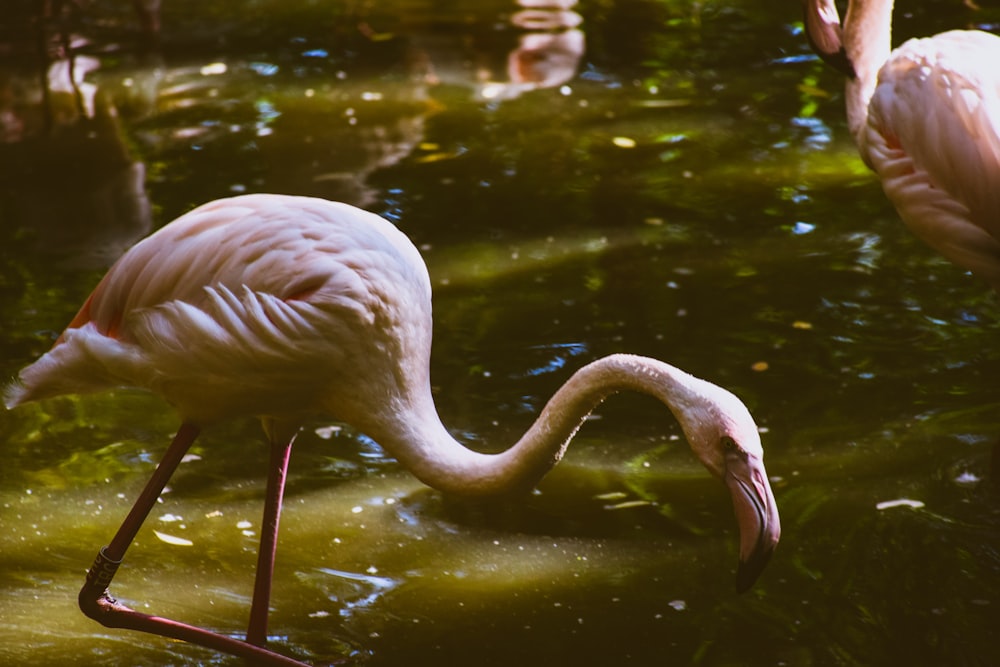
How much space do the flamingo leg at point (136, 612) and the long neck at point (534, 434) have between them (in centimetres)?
62

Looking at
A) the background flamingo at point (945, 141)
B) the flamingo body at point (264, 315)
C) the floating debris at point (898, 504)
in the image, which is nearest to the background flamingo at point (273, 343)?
the flamingo body at point (264, 315)

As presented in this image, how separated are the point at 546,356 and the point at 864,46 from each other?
1817mm

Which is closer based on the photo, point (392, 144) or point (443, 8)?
point (392, 144)

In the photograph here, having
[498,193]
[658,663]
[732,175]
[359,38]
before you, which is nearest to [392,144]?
[498,193]

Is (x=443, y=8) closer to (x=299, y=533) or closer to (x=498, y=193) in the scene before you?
(x=498, y=193)

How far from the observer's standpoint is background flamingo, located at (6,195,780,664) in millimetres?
3232

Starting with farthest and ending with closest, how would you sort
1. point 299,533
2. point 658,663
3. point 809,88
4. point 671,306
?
point 809,88
point 671,306
point 299,533
point 658,663

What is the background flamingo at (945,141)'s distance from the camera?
423 centimetres

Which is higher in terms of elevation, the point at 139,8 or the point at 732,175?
the point at 139,8

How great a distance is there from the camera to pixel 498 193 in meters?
6.85

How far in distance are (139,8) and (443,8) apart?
2485mm

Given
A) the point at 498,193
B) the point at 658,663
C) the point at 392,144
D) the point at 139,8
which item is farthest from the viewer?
the point at 139,8

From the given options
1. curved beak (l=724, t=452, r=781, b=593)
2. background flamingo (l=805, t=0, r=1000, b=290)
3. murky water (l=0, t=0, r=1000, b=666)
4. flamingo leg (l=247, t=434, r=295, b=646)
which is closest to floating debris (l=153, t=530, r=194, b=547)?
murky water (l=0, t=0, r=1000, b=666)

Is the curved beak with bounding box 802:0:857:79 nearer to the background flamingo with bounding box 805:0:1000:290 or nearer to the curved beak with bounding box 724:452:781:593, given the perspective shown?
the background flamingo with bounding box 805:0:1000:290
